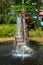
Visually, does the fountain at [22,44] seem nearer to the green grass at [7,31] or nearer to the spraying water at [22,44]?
the spraying water at [22,44]

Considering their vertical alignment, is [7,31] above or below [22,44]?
below

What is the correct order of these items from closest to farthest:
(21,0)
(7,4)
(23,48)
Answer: (23,48) < (21,0) < (7,4)

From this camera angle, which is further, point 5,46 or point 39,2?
point 39,2

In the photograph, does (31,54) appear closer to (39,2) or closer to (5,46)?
(5,46)

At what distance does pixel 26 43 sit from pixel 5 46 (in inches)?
36.8

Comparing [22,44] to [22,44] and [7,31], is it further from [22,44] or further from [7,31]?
[7,31]

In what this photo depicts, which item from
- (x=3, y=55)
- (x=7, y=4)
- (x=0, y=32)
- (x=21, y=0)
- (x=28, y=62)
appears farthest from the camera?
(x=7, y=4)

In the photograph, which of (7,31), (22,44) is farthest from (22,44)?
(7,31)

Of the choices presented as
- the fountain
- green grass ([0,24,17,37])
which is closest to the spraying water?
the fountain

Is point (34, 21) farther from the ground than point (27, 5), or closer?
closer

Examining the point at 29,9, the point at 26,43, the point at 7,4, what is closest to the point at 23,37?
the point at 26,43

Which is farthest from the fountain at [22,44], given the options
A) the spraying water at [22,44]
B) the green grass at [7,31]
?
the green grass at [7,31]

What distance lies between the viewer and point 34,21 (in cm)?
1972

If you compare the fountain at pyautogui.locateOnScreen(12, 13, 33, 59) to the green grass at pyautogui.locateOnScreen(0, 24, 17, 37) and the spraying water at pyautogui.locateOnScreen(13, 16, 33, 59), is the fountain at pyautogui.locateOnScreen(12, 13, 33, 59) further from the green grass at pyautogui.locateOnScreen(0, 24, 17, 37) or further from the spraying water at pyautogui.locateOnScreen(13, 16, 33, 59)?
the green grass at pyautogui.locateOnScreen(0, 24, 17, 37)
